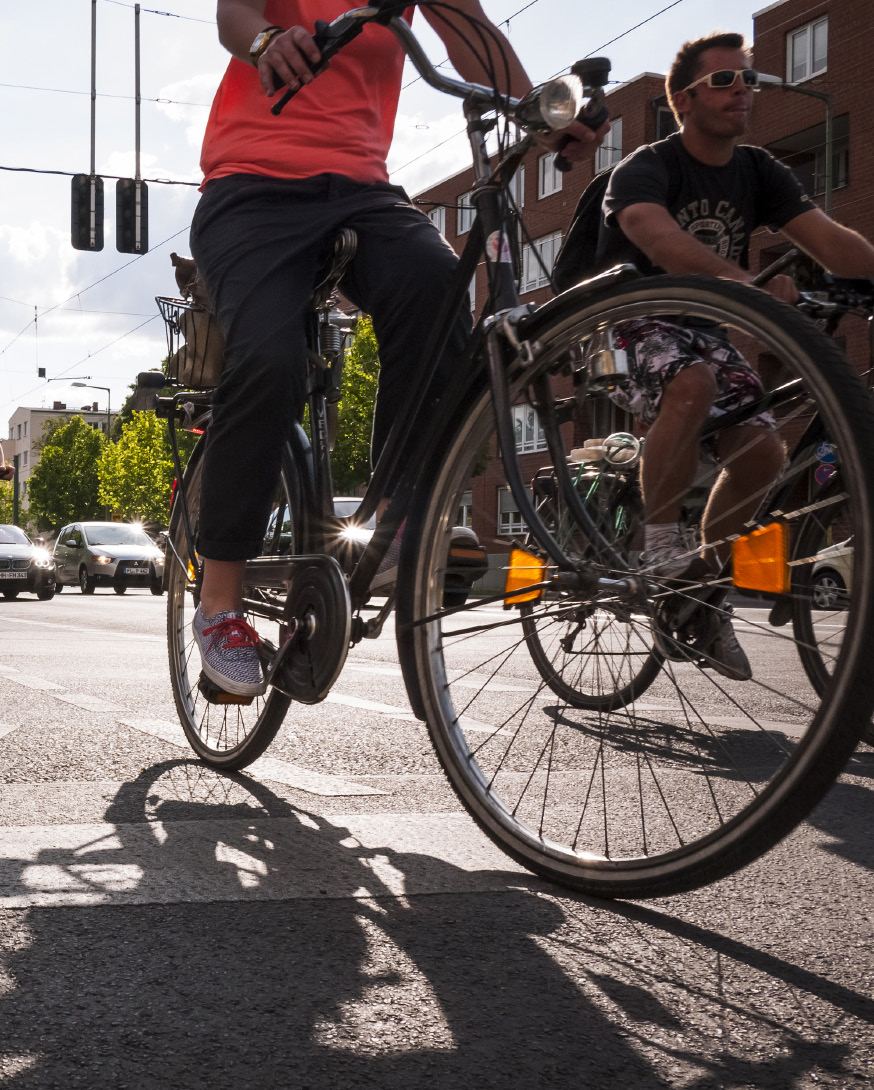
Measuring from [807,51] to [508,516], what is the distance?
33.3m

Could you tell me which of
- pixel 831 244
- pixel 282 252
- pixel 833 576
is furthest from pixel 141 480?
pixel 833 576

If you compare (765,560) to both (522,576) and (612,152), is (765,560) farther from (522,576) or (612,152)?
(612,152)

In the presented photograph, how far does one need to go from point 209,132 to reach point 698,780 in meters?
1.90

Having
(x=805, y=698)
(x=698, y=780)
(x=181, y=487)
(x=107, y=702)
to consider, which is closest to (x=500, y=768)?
(x=698, y=780)

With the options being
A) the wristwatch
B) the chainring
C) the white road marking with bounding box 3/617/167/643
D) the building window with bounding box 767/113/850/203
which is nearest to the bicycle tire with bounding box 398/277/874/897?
the chainring

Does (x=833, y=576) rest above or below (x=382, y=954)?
above

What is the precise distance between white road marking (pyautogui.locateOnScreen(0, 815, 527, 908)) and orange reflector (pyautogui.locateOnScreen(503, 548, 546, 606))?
491 millimetres

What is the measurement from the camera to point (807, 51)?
32312 mm

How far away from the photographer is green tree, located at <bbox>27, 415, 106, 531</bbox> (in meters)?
84.8

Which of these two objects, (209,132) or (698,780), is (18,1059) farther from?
(209,132)

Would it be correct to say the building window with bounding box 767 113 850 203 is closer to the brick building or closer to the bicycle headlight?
the brick building

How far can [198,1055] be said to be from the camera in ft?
4.88

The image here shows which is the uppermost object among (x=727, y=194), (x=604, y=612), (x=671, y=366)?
(x=727, y=194)

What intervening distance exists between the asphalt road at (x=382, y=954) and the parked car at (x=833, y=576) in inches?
5.7
